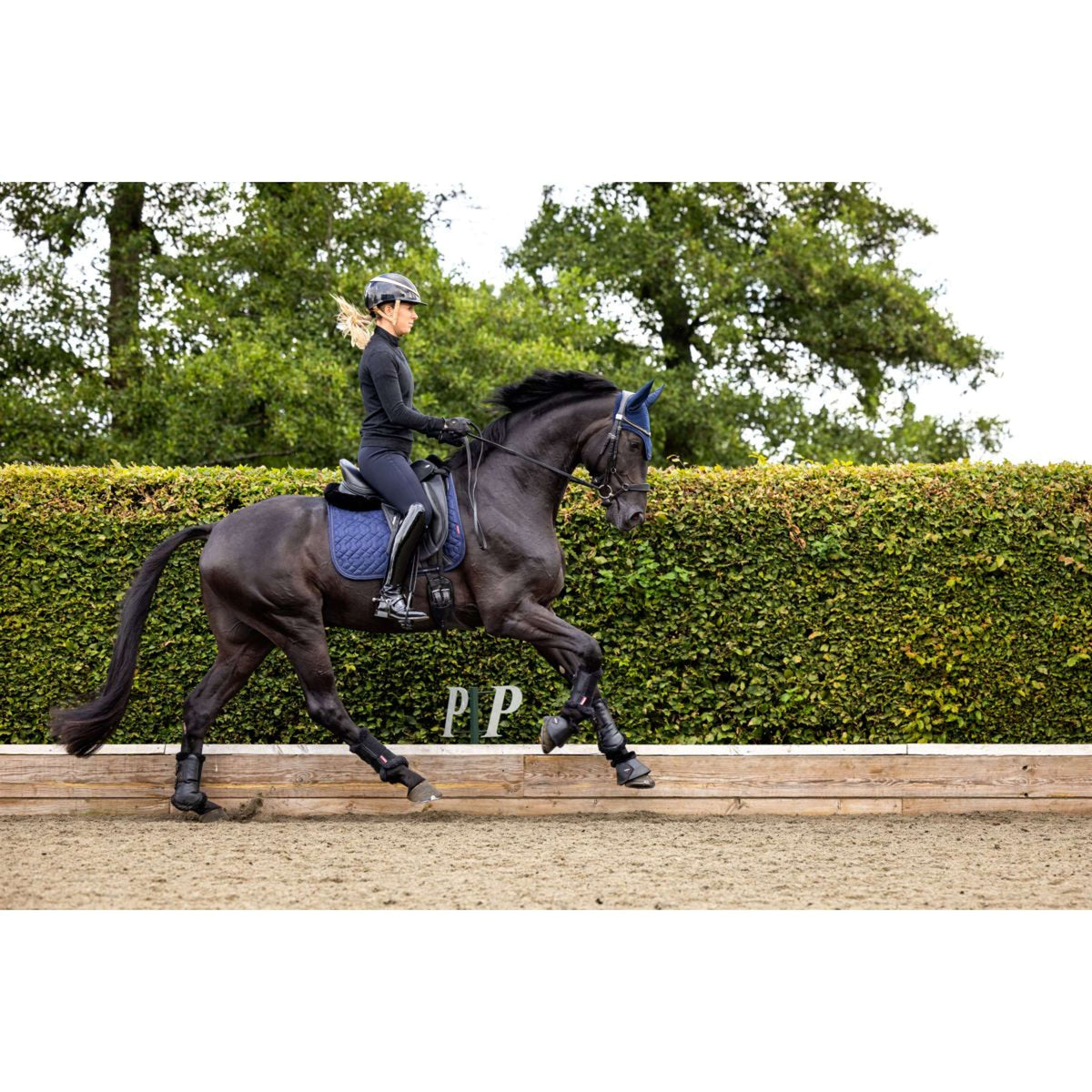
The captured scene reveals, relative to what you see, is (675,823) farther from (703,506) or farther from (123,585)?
(123,585)

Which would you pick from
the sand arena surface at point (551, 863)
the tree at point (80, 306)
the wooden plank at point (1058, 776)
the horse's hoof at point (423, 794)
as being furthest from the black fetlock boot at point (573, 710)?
the tree at point (80, 306)

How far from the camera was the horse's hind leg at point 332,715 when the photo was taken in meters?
6.90

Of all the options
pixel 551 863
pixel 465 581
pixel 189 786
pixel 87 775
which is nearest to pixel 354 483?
pixel 465 581

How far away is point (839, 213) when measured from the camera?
22734 millimetres

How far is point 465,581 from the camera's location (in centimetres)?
682

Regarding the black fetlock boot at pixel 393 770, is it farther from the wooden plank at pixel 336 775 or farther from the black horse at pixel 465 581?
the wooden plank at pixel 336 775

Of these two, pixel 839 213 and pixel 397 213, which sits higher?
pixel 839 213

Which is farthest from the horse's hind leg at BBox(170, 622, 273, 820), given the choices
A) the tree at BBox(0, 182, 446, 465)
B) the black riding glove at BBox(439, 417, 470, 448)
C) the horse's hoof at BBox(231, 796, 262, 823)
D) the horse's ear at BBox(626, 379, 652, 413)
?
the tree at BBox(0, 182, 446, 465)

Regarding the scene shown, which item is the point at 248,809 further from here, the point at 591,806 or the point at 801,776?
the point at 801,776

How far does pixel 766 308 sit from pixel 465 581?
1669cm

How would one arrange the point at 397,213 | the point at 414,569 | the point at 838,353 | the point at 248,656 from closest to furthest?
the point at 414,569 → the point at 248,656 → the point at 397,213 → the point at 838,353

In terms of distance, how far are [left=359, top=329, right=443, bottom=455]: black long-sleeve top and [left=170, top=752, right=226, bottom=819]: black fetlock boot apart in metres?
2.24

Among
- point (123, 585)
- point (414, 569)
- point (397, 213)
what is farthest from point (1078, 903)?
point (397, 213)

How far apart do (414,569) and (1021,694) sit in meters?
4.20
